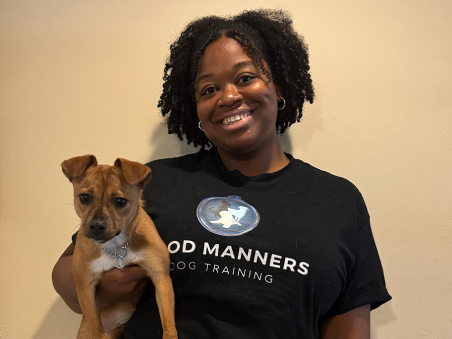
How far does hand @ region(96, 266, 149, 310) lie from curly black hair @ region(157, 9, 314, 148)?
0.85 metres

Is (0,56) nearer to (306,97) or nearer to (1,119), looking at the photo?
(1,119)

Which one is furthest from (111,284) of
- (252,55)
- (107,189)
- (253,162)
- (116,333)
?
(252,55)

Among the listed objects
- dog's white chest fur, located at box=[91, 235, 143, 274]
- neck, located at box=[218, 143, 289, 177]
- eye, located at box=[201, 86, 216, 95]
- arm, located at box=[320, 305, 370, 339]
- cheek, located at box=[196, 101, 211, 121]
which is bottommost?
arm, located at box=[320, 305, 370, 339]

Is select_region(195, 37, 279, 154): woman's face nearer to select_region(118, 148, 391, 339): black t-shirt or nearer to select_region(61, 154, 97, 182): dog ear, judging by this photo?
select_region(118, 148, 391, 339): black t-shirt

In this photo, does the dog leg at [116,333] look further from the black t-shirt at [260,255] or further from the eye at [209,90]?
the eye at [209,90]

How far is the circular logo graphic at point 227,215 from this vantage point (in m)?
1.47

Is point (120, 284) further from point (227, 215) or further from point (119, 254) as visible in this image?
point (227, 215)

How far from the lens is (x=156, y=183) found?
169cm

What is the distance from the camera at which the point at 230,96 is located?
1623 millimetres

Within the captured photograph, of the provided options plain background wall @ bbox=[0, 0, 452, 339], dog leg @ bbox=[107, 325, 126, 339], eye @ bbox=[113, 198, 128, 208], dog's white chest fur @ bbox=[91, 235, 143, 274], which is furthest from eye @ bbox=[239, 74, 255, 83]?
dog leg @ bbox=[107, 325, 126, 339]

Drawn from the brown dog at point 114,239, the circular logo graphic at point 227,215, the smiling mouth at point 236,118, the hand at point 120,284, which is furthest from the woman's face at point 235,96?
the hand at point 120,284

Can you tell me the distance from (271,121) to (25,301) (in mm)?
1703

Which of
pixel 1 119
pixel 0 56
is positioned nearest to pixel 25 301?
pixel 1 119

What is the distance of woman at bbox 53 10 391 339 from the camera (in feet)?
4.65
